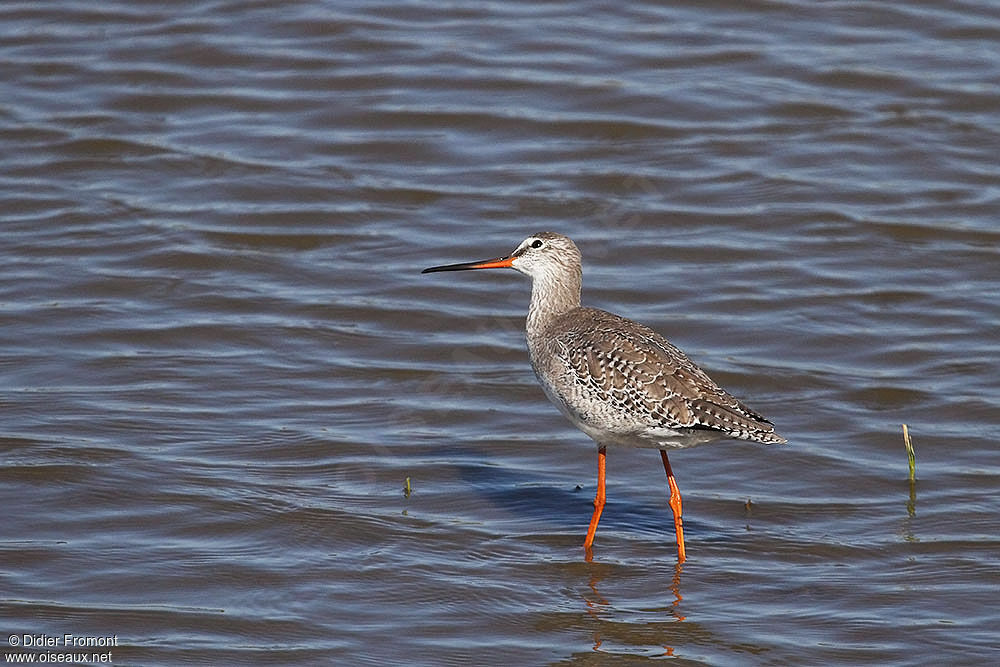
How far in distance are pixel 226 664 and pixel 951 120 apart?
887 cm

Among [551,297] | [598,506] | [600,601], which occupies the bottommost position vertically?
[600,601]

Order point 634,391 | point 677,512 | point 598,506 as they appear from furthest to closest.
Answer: point 598,506 → point 677,512 → point 634,391

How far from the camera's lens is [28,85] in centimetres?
1401

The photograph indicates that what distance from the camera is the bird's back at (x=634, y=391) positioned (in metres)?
7.38

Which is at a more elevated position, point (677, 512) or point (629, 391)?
point (629, 391)

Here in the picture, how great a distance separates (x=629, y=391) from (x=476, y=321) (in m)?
3.15

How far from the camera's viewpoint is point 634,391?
755cm

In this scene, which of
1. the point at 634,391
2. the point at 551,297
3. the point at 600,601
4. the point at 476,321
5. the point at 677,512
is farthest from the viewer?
the point at 476,321

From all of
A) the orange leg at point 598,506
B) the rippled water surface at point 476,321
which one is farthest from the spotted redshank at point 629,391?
the rippled water surface at point 476,321

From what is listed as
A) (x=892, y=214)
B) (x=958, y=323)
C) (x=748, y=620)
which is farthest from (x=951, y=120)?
(x=748, y=620)

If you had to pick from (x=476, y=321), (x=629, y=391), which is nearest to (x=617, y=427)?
(x=629, y=391)

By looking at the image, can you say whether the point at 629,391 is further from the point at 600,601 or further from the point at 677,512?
the point at 600,601

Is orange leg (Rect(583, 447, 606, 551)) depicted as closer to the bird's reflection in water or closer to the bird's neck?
the bird's reflection in water

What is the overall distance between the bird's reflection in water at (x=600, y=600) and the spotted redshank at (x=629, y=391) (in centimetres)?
19
